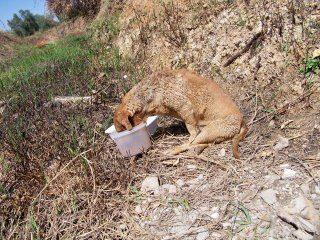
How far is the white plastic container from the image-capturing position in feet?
14.7

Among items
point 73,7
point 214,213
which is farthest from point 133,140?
point 73,7

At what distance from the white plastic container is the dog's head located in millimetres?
67

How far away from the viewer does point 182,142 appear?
4.90 metres

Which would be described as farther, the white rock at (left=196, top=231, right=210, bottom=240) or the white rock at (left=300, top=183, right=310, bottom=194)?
the white rock at (left=300, top=183, right=310, bottom=194)

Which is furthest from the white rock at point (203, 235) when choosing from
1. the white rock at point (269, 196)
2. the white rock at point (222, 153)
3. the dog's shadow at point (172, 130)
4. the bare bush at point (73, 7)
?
the bare bush at point (73, 7)

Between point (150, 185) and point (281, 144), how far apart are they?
151cm

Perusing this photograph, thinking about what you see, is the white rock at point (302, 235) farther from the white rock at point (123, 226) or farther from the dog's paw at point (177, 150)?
the dog's paw at point (177, 150)

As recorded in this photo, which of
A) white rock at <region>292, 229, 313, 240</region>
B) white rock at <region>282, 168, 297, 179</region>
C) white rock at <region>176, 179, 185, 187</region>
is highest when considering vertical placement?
white rock at <region>176, 179, 185, 187</region>

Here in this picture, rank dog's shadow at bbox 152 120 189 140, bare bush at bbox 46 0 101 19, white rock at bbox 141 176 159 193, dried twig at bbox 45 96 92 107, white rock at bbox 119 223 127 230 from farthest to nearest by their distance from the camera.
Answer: bare bush at bbox 46 0 101 19
dried twig at bbox 45 96 92 107
dog's shadow at bbox 152 120 189 140
white rock at bbox 141 176 159 193
white rock at bbox 119 223 127 230

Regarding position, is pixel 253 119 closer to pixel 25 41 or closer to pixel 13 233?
pixel 13 233

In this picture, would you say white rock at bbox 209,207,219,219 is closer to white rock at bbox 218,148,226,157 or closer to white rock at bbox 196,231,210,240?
white rock at bbox 196,231,210,240

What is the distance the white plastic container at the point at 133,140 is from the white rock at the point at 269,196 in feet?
5.15

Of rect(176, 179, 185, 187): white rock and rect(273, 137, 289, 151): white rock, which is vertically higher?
rect(176, 179, 185, 187): white rock

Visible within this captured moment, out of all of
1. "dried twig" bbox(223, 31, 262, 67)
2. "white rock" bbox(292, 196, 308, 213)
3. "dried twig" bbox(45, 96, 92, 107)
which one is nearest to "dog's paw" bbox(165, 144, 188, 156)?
"white rock" bbox(292, 196, 308, 213)
